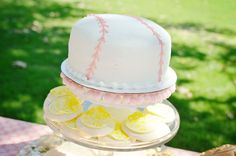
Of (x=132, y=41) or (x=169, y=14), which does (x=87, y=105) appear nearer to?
(x=132, y=41)

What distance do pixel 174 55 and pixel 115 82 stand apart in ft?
10.0

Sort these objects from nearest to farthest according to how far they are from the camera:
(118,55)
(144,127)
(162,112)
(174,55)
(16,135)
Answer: (118,55) < (144,127) < (162,112) < (16,135) < (174,55)

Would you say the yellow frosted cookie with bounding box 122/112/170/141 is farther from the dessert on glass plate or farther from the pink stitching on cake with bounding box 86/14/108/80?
the pink stitching on cake with bounding box 86/14/108/80

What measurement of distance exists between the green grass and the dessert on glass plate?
151 cm

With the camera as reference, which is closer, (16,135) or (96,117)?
(96,117)

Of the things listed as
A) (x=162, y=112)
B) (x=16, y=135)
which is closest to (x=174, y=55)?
(x=16, y=135)

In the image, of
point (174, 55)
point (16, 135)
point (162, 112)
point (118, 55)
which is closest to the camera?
point (118, 55)

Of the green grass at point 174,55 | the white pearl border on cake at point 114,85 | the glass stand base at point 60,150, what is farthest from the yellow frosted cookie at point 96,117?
the green grass at point 174,55

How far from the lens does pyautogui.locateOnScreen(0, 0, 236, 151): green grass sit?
3385mm

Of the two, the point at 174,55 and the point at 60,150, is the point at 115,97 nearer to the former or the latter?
the point at 60,150

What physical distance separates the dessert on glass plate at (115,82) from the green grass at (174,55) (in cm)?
151

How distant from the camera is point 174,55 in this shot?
461cm

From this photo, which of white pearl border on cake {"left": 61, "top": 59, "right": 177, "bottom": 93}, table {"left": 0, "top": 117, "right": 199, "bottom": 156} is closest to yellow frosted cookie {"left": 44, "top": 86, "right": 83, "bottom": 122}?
white pearl border on cake {"left": 61, "top": 59, "right": 177, "bottom": 93}

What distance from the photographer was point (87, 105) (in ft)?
6.02
